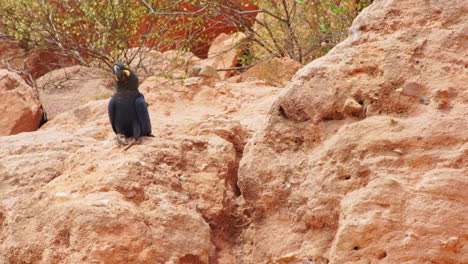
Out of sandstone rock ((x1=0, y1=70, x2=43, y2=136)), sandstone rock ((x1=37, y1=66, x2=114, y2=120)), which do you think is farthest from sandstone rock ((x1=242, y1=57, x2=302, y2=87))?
sandstone rock ((x1=0, y1=70, x2=43, y2=136))

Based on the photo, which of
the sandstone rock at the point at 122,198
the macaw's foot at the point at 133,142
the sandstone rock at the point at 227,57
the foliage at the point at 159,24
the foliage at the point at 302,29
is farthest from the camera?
the sandstone rock at the point at 227,57

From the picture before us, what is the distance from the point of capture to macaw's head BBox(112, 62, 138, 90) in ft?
14.6

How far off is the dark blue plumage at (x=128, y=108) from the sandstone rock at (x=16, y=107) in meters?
2.99

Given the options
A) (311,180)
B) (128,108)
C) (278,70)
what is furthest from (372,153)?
(278,70)

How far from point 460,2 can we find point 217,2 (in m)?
5.10

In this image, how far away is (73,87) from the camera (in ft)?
28.4

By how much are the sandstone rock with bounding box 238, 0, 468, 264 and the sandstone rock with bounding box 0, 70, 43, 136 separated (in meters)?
4.41

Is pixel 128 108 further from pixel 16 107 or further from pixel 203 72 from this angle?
pixel 16 107

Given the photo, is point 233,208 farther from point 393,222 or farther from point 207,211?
point 393,222

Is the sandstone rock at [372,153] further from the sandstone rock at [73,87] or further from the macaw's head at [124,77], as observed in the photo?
the sandstone rock at [73,87]

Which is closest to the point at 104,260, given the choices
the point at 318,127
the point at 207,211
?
the point at 207,211

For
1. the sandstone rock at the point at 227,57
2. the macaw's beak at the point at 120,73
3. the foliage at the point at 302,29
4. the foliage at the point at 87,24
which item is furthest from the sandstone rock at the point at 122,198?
the sandstone rock at the point at 227,57

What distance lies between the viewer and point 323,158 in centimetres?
342

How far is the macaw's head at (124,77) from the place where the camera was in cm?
444
